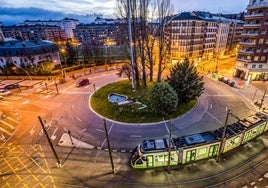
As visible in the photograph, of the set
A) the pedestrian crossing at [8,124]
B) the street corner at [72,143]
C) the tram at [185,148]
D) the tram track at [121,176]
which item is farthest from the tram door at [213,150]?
the pedestrian crossing at [8,124]

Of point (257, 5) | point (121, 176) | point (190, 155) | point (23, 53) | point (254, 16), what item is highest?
point (257, 5)

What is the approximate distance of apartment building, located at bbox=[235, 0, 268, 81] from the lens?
4206 centimetres

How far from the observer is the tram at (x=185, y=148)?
1780cm

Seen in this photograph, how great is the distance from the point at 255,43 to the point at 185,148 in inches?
1692

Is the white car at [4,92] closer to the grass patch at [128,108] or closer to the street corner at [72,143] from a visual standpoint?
the grass patch at [128,108]

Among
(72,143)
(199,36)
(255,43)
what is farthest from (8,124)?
(199,36)

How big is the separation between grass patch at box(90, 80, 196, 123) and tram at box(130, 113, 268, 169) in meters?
9.72

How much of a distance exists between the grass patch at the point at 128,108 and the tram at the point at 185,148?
9.72 metres

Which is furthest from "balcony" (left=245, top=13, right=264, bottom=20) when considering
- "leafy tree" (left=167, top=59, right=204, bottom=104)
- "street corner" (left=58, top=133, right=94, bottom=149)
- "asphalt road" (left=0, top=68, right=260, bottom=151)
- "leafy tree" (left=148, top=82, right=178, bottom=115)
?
"street corner" (left=58, top=133, right=94, bottom=149)

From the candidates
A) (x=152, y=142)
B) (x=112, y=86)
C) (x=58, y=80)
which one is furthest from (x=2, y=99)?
(x=152, y=142)

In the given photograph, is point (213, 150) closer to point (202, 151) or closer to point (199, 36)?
point (202, 151)

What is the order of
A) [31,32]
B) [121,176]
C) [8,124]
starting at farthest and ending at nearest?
1. [31,32]
2. [8,124]
3. [121,176]

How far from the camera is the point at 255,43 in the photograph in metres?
44.1

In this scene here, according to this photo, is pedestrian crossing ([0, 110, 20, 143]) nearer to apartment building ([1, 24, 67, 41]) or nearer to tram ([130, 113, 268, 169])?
tram ([130, 113, 268, 169])
